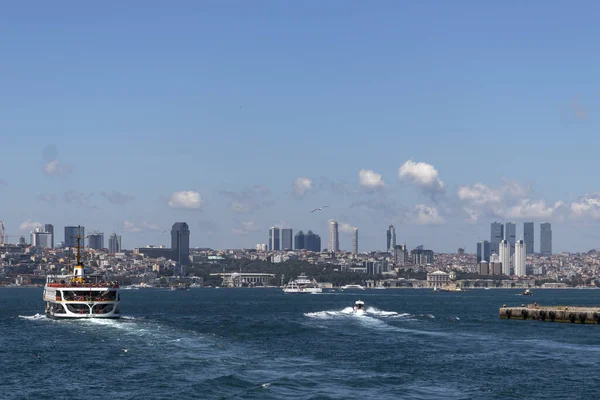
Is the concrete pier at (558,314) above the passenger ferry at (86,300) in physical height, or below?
below

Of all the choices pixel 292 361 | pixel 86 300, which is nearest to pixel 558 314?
pixel 86 300

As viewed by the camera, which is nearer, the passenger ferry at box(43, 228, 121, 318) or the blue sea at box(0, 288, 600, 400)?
the blue sea at box(0, 288, 600, 400)

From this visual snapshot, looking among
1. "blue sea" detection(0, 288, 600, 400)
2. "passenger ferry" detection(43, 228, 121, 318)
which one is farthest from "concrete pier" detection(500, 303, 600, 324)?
"passenger ferry" detection(43, 228, 121, 318)

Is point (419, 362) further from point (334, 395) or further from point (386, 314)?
point (386, 314)

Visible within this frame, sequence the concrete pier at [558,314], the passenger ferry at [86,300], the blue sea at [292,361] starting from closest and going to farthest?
the blue sea at [292,361], the passenger ferry at [86,300], the concrete pier at [558,314]

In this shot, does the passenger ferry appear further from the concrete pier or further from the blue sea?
the concrete pier

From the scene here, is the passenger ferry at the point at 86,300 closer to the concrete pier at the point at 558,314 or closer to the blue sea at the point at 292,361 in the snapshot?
the blue sea at the point at 292,361

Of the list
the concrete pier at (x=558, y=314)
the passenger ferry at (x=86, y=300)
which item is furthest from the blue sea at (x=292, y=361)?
the concrete pier at (x=558, y=314)

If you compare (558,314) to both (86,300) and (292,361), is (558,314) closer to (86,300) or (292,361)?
(86,300)
